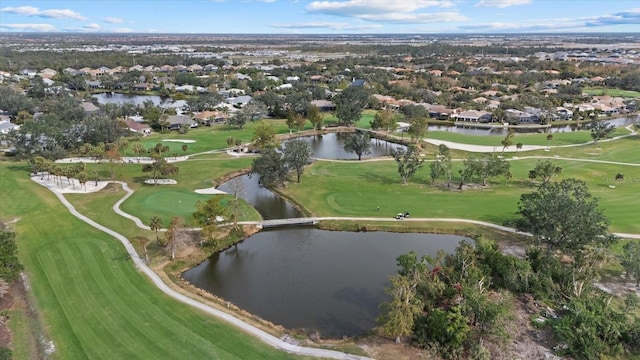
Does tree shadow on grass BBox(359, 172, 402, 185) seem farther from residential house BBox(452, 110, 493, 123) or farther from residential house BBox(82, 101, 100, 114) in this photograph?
residential house BBox(82, 101, 100, 114)

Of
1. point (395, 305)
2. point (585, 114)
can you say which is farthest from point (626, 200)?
point (585, 114)

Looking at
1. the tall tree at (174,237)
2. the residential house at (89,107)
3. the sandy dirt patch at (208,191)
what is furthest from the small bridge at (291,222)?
the residential house at (89,107)

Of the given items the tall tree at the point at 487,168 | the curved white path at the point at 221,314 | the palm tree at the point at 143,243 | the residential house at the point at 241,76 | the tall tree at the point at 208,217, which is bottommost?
the curved white path at the point at 221,314

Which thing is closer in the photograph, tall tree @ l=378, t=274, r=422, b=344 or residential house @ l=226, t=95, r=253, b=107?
tall tree @ l=378, t=274, r=422, b=344

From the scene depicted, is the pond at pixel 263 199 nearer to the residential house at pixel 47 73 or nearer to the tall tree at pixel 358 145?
the tall tree at pixel 358 145

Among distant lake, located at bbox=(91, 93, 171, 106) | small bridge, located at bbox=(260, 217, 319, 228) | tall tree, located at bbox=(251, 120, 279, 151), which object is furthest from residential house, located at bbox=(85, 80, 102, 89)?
small bridge, located at bbox=(260, 217, 319, 228)

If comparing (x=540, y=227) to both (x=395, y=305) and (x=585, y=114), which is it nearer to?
(x=395, y=305)

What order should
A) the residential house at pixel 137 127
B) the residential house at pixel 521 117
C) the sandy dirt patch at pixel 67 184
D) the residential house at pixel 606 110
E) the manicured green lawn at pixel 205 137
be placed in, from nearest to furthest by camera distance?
the sandy dirt patch at pixel 67 184 → the manicured green lawn at pixel 205 137 → the residential house at pixel 137 127 → the residential house at pixel 521 117 → the residential house at pixel 606 110
